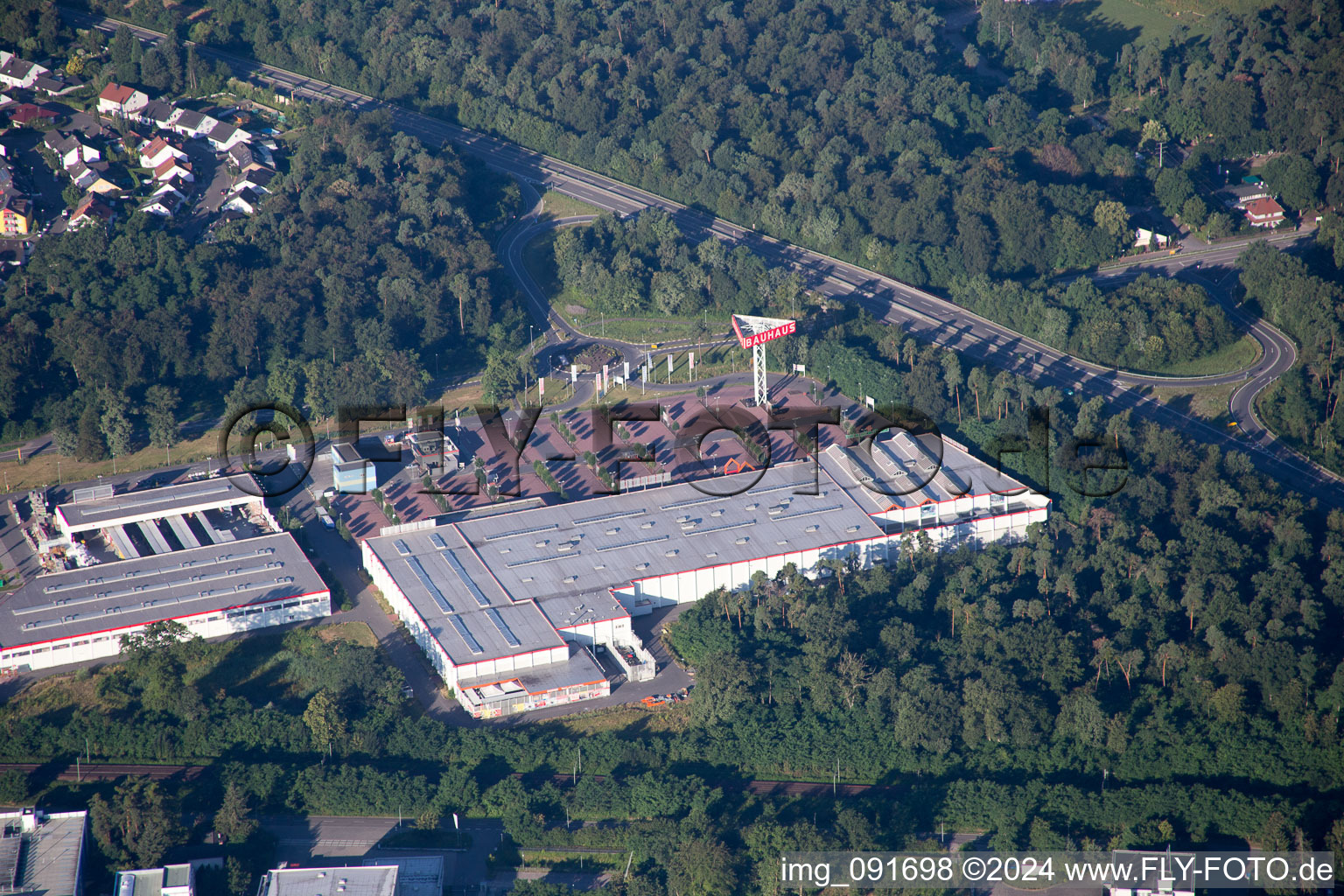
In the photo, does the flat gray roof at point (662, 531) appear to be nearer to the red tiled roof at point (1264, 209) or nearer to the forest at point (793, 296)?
the forest at point (793, 296)

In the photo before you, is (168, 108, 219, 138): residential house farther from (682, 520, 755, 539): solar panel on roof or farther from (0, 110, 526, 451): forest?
(682, 520, 755, 539): solar panel on roof

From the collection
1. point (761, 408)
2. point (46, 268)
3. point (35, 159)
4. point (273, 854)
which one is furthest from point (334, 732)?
point (35, 159)

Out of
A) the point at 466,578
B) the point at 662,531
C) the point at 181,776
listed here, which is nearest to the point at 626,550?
the point at 662,531

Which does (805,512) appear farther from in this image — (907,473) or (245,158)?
(245,158)

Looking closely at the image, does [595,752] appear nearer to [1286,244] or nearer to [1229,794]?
[1229,794]

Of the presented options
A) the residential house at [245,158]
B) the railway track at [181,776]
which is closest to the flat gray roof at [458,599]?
the railway track at [181,776]

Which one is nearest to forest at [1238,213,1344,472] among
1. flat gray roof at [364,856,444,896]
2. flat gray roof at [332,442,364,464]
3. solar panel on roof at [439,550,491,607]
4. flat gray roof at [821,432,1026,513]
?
flat gray roof at [821,432,1026,513]
